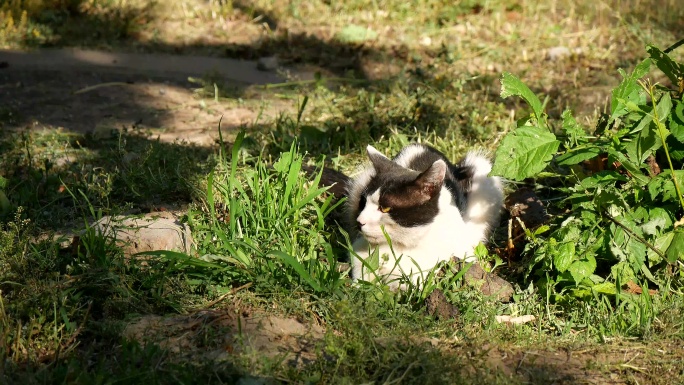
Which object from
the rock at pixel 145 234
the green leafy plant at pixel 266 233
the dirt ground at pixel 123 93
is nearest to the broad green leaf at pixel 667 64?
the green leafy plant at pixel 266 233

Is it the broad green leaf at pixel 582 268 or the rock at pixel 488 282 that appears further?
the rock at pixel 488 282

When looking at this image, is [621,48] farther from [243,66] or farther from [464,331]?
[464,331]

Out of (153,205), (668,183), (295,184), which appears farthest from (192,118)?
(668,183)

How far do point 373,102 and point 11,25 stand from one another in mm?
4125

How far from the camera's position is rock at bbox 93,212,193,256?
4184 mm

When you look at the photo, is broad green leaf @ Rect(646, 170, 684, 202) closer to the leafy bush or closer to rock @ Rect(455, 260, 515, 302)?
the leafy bush

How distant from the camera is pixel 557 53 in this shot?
7.84 m

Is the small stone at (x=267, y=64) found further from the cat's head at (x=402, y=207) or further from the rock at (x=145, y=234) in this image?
the cat's head at (x=402, y=207)

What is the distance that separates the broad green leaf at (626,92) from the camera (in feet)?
12.8

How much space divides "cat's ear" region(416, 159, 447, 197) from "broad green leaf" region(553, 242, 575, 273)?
2.27 feet

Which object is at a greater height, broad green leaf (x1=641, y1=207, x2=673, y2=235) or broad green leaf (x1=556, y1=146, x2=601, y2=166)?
broad green leaf (x1=556, y1=146, x2=601, y2=166)

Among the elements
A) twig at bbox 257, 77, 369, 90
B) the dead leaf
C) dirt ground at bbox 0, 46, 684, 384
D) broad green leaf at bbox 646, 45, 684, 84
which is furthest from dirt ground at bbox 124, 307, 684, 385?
twig at bbox 257, 77, 369, 90

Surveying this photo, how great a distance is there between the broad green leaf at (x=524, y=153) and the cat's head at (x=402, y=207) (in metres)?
0.40

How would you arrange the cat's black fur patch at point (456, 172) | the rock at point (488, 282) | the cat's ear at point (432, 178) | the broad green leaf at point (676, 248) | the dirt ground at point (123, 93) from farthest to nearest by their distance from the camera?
the dirt ground at point (123, 93), the cat's black fur patch at point (456, 172), the rock at point (488, 282), the cat's ear at point (432, 178), the broad green leaf at point (676, 248)
